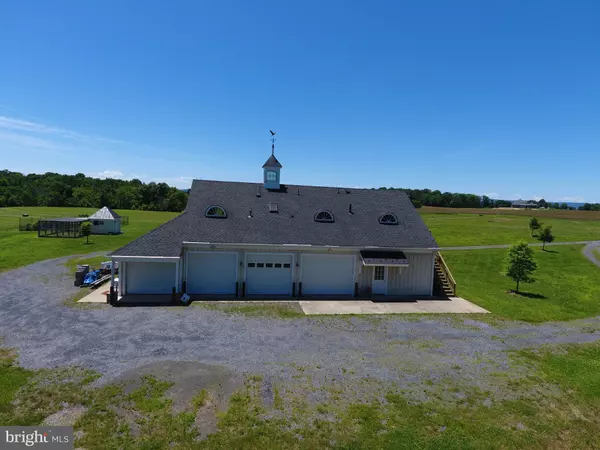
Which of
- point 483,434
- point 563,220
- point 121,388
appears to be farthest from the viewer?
point 563,220

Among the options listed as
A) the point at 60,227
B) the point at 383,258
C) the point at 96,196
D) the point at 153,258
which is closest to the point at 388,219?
the point at 383,258

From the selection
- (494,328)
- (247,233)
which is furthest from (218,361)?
(494,328)

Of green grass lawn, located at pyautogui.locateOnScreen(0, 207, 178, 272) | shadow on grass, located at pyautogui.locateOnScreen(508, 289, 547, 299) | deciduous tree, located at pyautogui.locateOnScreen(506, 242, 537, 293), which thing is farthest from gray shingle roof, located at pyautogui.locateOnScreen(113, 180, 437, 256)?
green grass lawn, located at pyautogui.locateOnScreen(0, 207, 178, 272)

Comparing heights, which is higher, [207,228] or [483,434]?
[207,228]

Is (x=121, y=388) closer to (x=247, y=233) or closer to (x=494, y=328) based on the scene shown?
(x=247, y=233)

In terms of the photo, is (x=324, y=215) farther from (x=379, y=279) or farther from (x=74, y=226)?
(x=74, y=226)

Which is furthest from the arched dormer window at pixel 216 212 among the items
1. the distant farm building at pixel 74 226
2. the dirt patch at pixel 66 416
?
the distant farm building at pixel 74 226

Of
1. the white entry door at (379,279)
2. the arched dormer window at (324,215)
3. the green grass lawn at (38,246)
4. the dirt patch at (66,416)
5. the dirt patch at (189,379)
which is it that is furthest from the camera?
the green grass lawn at (38,246)

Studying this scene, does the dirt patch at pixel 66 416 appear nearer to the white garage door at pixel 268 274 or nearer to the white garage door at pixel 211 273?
the white garage door at pixel 211 273
